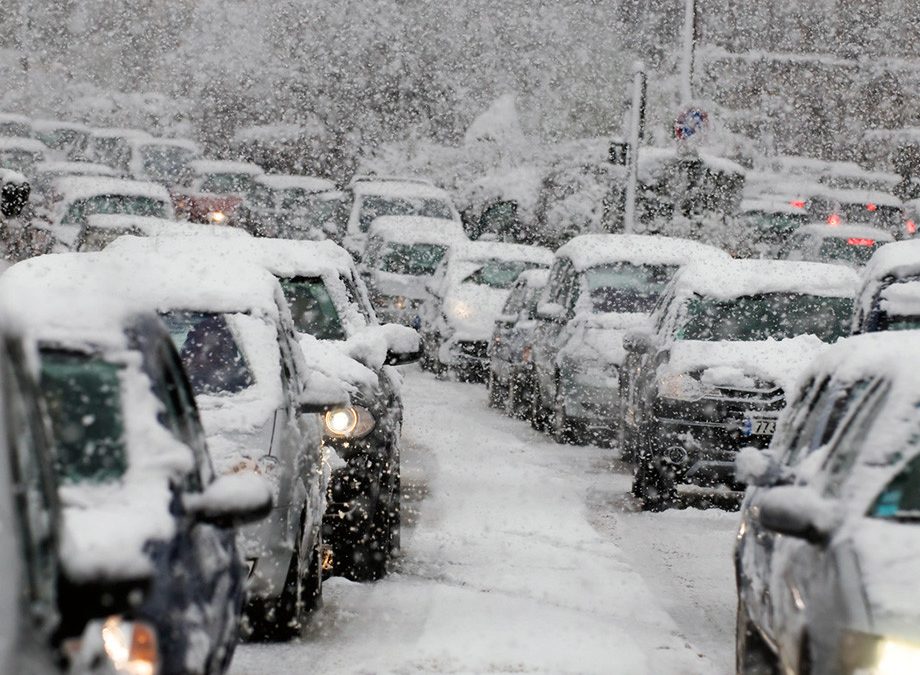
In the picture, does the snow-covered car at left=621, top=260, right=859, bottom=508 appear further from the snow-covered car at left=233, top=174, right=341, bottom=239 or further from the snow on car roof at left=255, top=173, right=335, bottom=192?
the snow on car roof at left=255, top=173, right=335, bottom=192

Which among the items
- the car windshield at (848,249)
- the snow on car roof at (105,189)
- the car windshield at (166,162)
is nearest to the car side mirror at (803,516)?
the snow on car roof at (105,189)

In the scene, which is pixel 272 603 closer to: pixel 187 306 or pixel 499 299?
pixel 187 306

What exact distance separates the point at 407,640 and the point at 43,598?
4.65 meters

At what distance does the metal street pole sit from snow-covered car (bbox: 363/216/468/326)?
246 cm

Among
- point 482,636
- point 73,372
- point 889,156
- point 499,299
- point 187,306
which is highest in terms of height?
point 73,372

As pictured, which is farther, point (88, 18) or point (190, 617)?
point (88, 18)

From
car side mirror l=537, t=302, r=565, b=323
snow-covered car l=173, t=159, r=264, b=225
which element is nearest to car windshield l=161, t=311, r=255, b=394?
car side mirror l=537, t=302, r=565, b=323

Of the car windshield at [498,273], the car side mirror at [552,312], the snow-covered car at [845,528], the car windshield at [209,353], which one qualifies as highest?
the snow-covered car at [845,528]

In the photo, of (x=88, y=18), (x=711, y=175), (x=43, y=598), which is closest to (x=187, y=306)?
(x=43, y=598)

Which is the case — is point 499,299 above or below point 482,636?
below

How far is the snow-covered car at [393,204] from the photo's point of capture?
31.1 metres

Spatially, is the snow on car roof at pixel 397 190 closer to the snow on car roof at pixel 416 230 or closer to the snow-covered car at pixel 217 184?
the snow-covered car at pixel 217 184

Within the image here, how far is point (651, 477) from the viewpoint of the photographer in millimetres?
12805

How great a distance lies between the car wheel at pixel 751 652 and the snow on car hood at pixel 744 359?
5.72 metres
